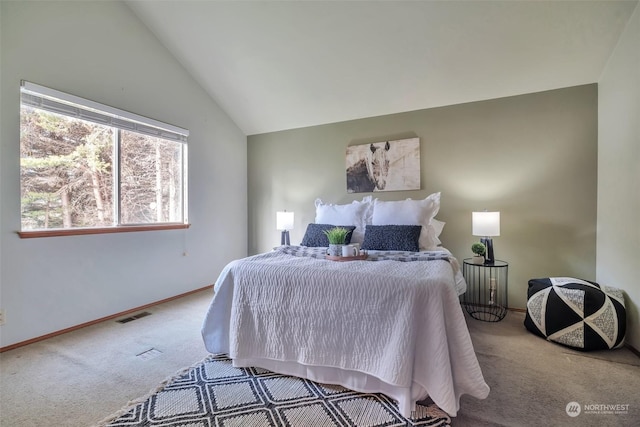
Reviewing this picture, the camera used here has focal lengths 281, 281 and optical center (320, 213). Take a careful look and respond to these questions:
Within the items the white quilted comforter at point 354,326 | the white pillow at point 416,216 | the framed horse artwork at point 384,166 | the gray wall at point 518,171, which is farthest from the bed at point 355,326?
the framed horse artwork at point 384,166

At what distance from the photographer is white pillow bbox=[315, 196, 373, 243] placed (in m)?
3.02

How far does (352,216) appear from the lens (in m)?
3.08

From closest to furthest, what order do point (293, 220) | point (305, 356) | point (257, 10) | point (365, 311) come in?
1. point (365, 311)
2. point (305, 356)
3. point (257, 10)
4. point (293, 220)

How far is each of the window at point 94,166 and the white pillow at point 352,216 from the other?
1799 mm

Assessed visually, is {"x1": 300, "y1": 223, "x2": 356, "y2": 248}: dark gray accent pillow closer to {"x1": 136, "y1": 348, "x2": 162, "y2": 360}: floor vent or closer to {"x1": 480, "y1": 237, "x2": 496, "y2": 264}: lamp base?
{"x1": 480, "y1": 237, "x2": 496, "y2": 264}: lamp base

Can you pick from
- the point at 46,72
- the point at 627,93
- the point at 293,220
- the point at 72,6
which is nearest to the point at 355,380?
the point at 293,220

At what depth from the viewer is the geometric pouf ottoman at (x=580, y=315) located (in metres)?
2.04

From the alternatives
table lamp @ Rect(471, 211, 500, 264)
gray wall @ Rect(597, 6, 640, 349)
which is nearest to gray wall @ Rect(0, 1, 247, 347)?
table lamp @ Rect(471, 211, 500, 264)

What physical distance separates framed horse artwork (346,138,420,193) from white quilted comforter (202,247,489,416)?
4.78 ft

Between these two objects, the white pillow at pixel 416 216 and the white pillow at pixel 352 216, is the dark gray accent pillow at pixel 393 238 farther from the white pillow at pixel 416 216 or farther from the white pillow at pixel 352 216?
the white pillow at pixel 352 216

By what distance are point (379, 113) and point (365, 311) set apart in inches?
104

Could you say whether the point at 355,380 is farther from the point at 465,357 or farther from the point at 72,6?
the point at 72,6

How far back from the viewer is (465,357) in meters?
1.38

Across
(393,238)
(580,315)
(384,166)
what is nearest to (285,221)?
(384,166)
